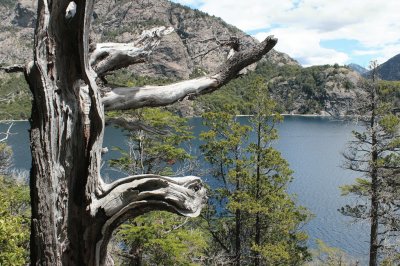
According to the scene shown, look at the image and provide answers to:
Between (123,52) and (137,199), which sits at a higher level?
(123,52)

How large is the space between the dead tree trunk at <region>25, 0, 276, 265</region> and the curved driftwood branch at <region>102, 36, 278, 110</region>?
1.15 ft

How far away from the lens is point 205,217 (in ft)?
63.5

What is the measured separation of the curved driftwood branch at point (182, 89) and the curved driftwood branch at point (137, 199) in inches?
23.5

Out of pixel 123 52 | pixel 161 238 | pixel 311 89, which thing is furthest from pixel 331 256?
pixel 311 89

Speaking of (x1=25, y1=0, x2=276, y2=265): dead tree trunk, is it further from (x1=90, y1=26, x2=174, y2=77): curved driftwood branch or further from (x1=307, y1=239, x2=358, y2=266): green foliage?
Answer: (x1=307, y1=239, x2=358, y2=266): green foliage

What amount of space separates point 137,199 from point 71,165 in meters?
0.43

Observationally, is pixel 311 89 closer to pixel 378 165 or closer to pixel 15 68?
pixel 378 165

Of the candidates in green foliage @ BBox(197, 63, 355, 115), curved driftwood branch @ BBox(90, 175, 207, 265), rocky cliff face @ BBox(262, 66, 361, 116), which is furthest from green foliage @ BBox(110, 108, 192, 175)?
rocky cliff face @ BBox(262, 66, 361, 116)

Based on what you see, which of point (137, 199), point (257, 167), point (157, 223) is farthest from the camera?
point (257, 167)

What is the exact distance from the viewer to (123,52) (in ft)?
9.55

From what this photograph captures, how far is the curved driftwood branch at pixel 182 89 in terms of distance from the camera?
9.26ft

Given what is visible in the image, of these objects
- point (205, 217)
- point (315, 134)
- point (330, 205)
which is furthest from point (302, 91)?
point (205, 217)

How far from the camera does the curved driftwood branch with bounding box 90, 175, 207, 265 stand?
239 cm

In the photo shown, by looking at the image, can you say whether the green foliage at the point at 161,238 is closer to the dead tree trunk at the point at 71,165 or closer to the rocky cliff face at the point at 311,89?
the dead tree trunk at the point at 71,165
